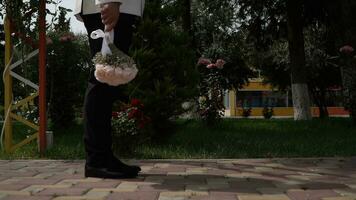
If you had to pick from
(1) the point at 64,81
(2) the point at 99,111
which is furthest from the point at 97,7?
(1) the point at 64,81

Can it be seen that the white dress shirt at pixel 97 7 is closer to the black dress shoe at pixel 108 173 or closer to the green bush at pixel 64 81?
the black dress shoe at pixel 108 173

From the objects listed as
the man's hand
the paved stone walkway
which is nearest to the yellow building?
the paved stone walkway

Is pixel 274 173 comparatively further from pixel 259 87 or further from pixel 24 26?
pixel 259 87

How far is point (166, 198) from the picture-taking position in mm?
3732

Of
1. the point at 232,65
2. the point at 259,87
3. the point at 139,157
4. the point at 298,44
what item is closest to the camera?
the point at 139,157

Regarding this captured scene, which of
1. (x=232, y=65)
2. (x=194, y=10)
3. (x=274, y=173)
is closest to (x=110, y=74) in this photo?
(x=274, y=173)

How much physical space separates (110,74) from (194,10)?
2615cm

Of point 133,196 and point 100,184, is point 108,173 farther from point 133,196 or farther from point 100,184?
point 133,196

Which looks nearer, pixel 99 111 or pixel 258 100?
pixel 99 111

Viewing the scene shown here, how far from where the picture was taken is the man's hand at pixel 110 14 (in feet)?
14.0

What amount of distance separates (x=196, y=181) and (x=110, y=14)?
1542mm

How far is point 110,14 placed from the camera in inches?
169

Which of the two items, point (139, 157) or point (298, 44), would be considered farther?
point (298, 44)

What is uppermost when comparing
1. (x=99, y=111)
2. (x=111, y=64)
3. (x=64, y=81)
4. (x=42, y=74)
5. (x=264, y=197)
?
(x=64, y=81)
